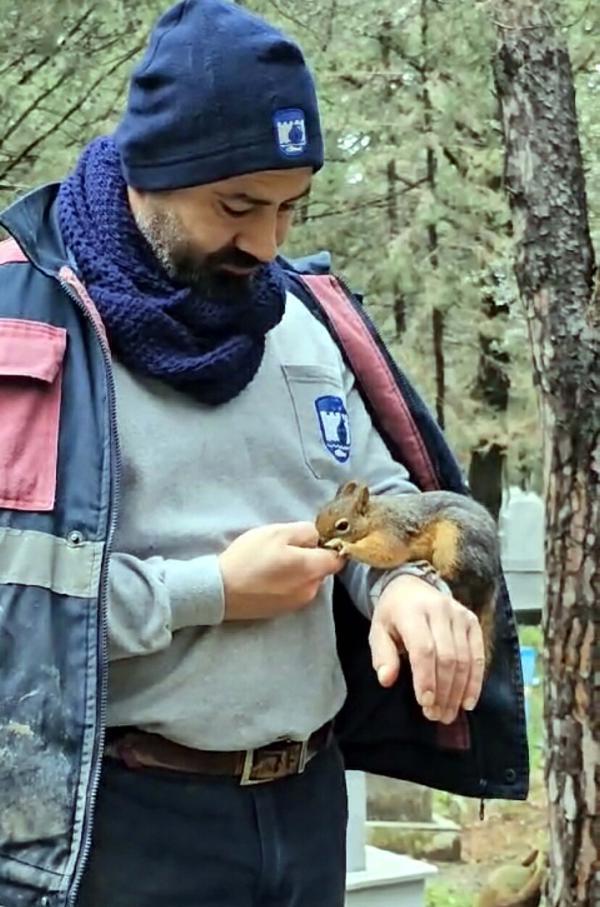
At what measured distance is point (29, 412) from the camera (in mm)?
1306

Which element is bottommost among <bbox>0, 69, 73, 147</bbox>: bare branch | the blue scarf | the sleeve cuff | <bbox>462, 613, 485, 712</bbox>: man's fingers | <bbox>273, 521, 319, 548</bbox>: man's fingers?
<bbox>462, 613, 485, 712</bbox>: man's fingers

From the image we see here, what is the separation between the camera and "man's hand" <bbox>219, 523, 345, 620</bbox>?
136cm

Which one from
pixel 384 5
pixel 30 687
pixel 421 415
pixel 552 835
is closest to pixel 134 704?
pixel 30 687

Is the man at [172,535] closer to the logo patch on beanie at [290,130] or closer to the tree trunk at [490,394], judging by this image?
the logo patch on beanie at [290,130]

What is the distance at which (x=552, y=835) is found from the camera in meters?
3.19

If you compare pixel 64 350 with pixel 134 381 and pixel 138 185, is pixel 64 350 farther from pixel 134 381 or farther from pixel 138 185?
pixel 138 185

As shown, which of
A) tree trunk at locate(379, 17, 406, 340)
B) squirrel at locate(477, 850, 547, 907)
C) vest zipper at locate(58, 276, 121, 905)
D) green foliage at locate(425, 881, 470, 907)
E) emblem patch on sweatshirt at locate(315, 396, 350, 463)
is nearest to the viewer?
vest zipper at locate(58, 276, 121, 905)

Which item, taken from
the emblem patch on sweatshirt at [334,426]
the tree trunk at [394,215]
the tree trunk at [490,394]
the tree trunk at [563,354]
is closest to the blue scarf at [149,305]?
the emblem patch on sweatshirt at [334,426]

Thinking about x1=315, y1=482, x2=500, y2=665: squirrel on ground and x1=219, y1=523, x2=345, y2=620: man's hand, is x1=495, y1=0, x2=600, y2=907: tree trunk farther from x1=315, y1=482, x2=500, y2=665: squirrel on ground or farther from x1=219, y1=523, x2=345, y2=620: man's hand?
x1=219, y1=523, x2=345, y2=620: man's hand

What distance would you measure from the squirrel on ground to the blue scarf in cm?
17

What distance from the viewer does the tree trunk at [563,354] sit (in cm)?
304

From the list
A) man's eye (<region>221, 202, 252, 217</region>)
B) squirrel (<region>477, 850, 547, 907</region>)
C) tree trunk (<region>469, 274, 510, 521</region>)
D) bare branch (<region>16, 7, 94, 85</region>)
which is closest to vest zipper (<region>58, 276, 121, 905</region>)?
man's eye (<region>221, 202, 252, 217</region>)

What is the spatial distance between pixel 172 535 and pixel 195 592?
0.28ft

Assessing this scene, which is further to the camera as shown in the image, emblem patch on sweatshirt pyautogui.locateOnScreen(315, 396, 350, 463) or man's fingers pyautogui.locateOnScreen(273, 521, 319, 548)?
emblem patch on sweatshirt pyautogui.locateOnScreen(315, 396, 350, 463)
